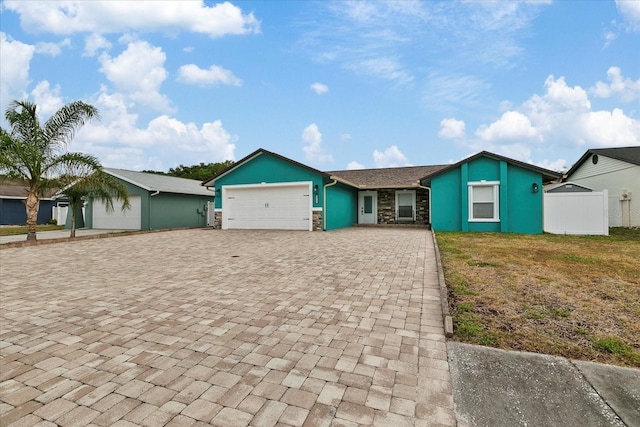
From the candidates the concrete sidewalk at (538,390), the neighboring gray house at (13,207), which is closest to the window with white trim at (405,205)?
the concrete sidewalk at (538,390)

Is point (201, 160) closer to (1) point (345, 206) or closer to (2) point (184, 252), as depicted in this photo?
(1) point (345, 206)

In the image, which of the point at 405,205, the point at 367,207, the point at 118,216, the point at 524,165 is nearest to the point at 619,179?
the point at 524,165

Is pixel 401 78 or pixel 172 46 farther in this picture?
pixel 401 78

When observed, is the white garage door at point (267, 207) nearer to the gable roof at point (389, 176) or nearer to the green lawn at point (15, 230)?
the gable roof at point (389, 176)

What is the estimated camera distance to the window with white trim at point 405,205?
61.7 ft

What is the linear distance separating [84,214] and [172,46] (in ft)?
39.0

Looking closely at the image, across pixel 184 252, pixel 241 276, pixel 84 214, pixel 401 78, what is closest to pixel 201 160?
pixel 84 214

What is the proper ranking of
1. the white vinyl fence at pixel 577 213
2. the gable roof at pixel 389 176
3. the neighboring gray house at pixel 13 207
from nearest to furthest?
the white vinyl fence at pixel 577 213, the gable roof at pixel 389 176, the neighboring gray house at pixel 13 207

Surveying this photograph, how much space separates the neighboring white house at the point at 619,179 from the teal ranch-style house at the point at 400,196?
794cm

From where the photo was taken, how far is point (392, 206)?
62.8 feet

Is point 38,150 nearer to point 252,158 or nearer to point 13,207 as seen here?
point 252,158

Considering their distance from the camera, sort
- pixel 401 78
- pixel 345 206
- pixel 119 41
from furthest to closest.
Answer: pixel 345 206
pixel 401 78
pixel 119 41

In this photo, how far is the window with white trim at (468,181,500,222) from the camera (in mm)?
13539

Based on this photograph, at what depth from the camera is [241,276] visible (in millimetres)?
5680
